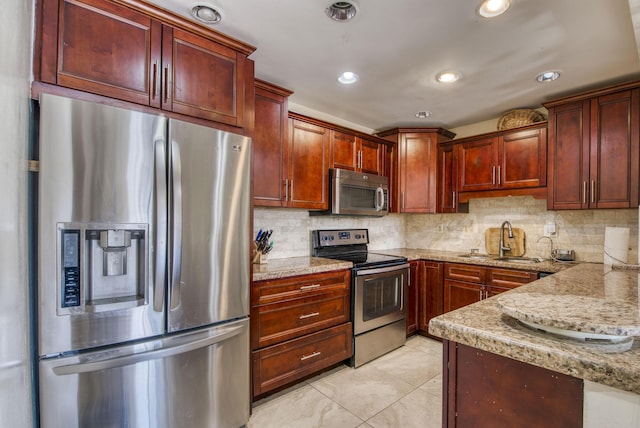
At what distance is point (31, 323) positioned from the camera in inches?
48.9

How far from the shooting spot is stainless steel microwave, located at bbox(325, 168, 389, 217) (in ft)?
9.57

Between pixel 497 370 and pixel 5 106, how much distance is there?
1.24 m

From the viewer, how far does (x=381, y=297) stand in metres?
2.84

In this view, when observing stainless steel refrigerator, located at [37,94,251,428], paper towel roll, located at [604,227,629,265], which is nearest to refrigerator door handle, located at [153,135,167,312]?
stainless steel refrigerator, located at [37,94,251,428]

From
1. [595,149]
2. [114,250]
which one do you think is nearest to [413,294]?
[595,149]

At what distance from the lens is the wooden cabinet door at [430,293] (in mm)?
3189

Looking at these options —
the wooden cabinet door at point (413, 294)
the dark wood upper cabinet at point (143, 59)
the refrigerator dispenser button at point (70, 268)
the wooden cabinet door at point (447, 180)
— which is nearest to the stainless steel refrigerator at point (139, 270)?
the refrigerator dispenser button at point (70, 268)

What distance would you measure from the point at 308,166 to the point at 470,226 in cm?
211

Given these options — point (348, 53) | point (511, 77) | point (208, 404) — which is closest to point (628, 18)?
point (511, 77)

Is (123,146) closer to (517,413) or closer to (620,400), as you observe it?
(517,413)

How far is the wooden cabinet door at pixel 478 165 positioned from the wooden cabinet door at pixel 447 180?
73mm

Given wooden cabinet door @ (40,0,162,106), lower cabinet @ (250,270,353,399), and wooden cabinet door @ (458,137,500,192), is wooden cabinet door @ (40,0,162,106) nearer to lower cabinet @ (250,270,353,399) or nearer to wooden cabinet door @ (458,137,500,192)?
lower cabinet @ (250,270,353,399)

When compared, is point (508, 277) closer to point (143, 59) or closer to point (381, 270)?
point (381, 270)

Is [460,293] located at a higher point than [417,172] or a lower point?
lower
